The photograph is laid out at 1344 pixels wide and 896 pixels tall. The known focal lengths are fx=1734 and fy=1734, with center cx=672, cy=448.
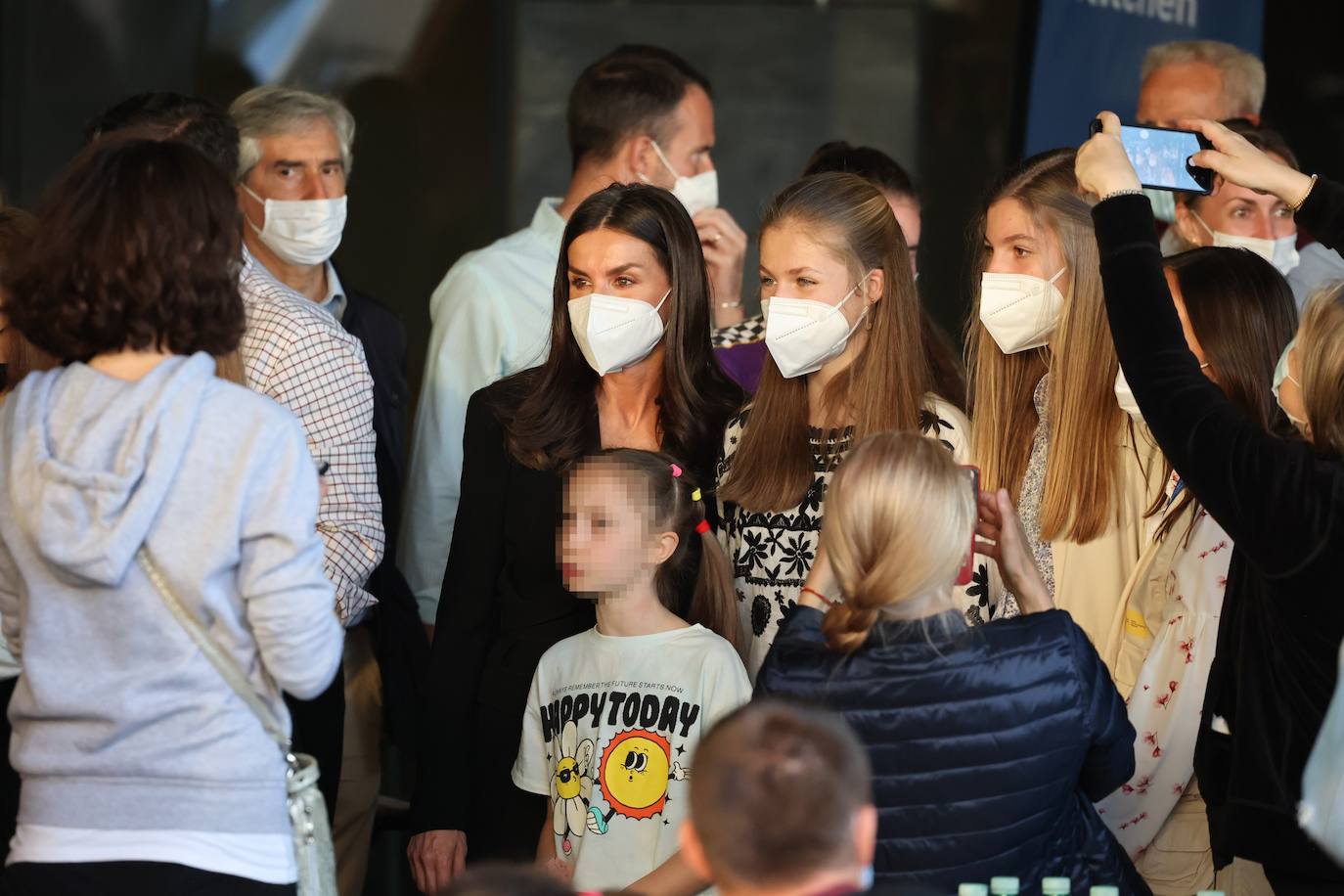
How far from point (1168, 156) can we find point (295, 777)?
1830mm

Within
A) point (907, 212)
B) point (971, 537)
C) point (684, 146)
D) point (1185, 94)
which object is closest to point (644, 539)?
point (971, 537)

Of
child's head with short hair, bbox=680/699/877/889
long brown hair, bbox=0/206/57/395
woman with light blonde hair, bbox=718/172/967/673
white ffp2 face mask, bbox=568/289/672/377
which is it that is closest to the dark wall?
long brown hair, bbox=0/206/57/395

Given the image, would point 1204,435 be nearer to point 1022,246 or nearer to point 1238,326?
point 1238,326

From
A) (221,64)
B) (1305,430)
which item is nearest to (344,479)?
(1305,430)

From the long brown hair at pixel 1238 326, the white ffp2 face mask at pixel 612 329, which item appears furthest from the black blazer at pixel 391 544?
the long brown hair at pixel 1238 326

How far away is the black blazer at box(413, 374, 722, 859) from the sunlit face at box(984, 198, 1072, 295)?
1.06 m

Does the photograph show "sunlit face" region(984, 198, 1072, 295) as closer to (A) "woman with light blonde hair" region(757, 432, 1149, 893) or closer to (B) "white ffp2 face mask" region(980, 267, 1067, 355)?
(B) "white ffp2 face mask" region(980, 267, 1067, 355)

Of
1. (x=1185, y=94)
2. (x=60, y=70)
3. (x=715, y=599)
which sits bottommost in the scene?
(x=715, y=599)

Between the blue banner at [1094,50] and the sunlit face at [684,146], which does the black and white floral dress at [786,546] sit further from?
the blue banner at [1094,50]

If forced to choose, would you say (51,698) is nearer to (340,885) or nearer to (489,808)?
(489,808)

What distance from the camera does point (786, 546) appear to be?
10.8 feet

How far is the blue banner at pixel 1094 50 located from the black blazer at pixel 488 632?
7.75 ft

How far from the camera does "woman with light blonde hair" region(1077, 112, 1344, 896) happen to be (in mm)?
2512

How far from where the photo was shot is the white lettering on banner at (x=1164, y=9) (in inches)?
218
